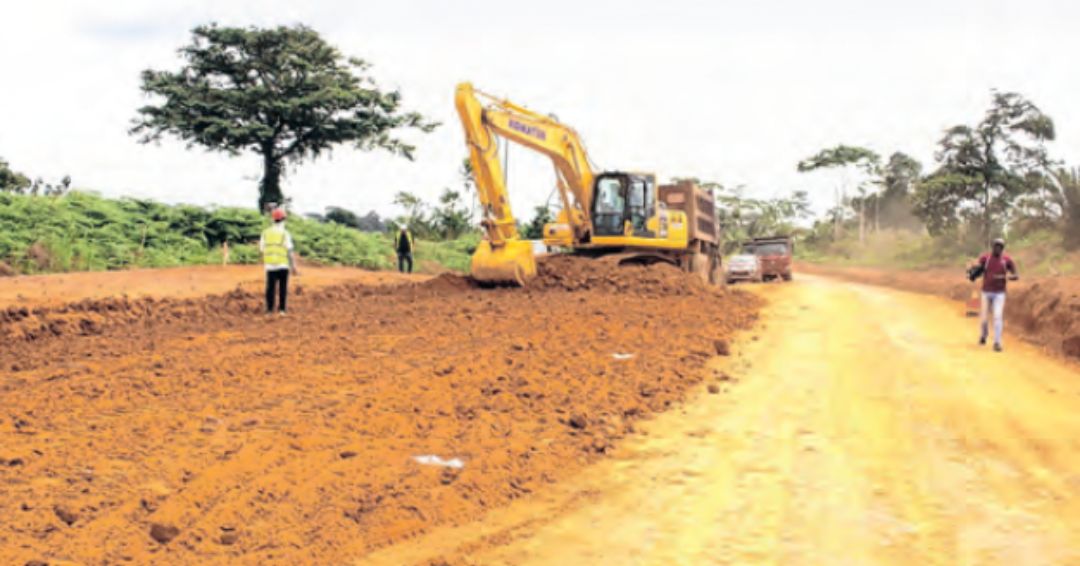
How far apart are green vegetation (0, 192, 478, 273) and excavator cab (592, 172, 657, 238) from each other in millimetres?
12152

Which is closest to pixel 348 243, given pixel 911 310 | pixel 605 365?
pixel 911 310

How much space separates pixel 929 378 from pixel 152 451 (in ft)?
27.8

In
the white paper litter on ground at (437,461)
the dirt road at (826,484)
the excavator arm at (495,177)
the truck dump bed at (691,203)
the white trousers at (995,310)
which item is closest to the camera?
the dirt road at (826,484)

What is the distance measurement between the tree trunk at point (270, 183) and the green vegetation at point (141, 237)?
6.00 metres

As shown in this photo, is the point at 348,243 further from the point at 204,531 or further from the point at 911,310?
the point at 204,531

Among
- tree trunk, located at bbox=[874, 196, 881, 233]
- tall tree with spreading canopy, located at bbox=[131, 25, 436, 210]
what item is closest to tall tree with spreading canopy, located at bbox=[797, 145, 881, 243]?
tree trunk, located at bbox=[874, 196, 881, 233]

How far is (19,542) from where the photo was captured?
5094 millimetres

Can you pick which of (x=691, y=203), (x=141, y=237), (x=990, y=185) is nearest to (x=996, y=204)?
(x=990, y=185)

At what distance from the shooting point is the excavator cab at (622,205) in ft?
65.8

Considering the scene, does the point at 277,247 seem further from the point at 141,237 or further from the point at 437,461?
the point at 141,237

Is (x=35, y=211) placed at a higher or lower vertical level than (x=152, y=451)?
higher

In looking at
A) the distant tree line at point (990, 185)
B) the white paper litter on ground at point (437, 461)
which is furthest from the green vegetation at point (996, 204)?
the white paper litter on ground at point (437, 461)

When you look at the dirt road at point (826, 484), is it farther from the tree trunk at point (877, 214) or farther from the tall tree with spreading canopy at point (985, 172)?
the tree trunk at point (877, 214)

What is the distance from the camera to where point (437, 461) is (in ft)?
22.2
